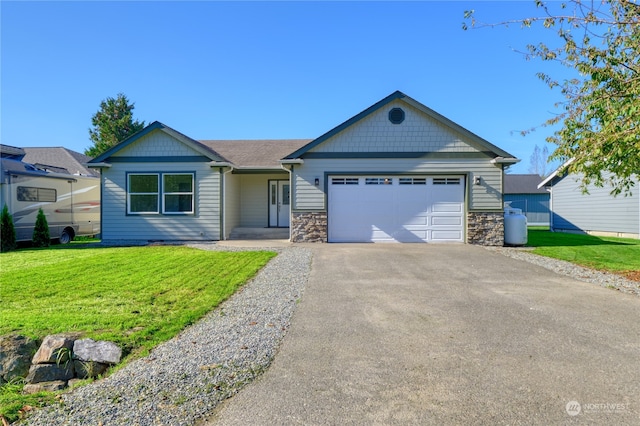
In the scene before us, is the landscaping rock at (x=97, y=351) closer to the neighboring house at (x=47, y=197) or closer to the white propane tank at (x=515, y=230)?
the neighboring house at (x=47, y=197)

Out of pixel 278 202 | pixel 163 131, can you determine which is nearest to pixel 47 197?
pixel 163 131

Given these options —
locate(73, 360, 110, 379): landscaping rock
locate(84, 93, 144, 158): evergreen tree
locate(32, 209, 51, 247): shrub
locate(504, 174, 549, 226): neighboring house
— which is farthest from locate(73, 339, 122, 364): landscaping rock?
locate(84, 93, 144, 158): evergreen tree

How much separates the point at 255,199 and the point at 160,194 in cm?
397

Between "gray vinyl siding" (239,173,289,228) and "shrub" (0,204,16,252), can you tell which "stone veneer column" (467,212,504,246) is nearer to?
"gray vinyl siding" (239,173,289,228)

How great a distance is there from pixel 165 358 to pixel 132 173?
12266mm

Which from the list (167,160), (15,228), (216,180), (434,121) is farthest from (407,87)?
(15,228)

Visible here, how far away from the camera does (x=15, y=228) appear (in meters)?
12.4

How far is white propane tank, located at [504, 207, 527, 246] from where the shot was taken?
12.8 m

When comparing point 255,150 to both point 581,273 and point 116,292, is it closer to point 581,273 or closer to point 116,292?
point 116,292

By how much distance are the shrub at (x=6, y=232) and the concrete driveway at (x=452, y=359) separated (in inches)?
458

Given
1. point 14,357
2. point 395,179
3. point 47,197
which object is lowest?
point 14,357

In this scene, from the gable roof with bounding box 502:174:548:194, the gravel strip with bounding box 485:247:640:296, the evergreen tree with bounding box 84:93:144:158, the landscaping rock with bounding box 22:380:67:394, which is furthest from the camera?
the evergreen tree with bounding box 84:93:144:158

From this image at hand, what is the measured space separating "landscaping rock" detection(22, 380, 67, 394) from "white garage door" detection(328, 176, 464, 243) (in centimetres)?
1032

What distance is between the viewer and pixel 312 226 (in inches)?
514
